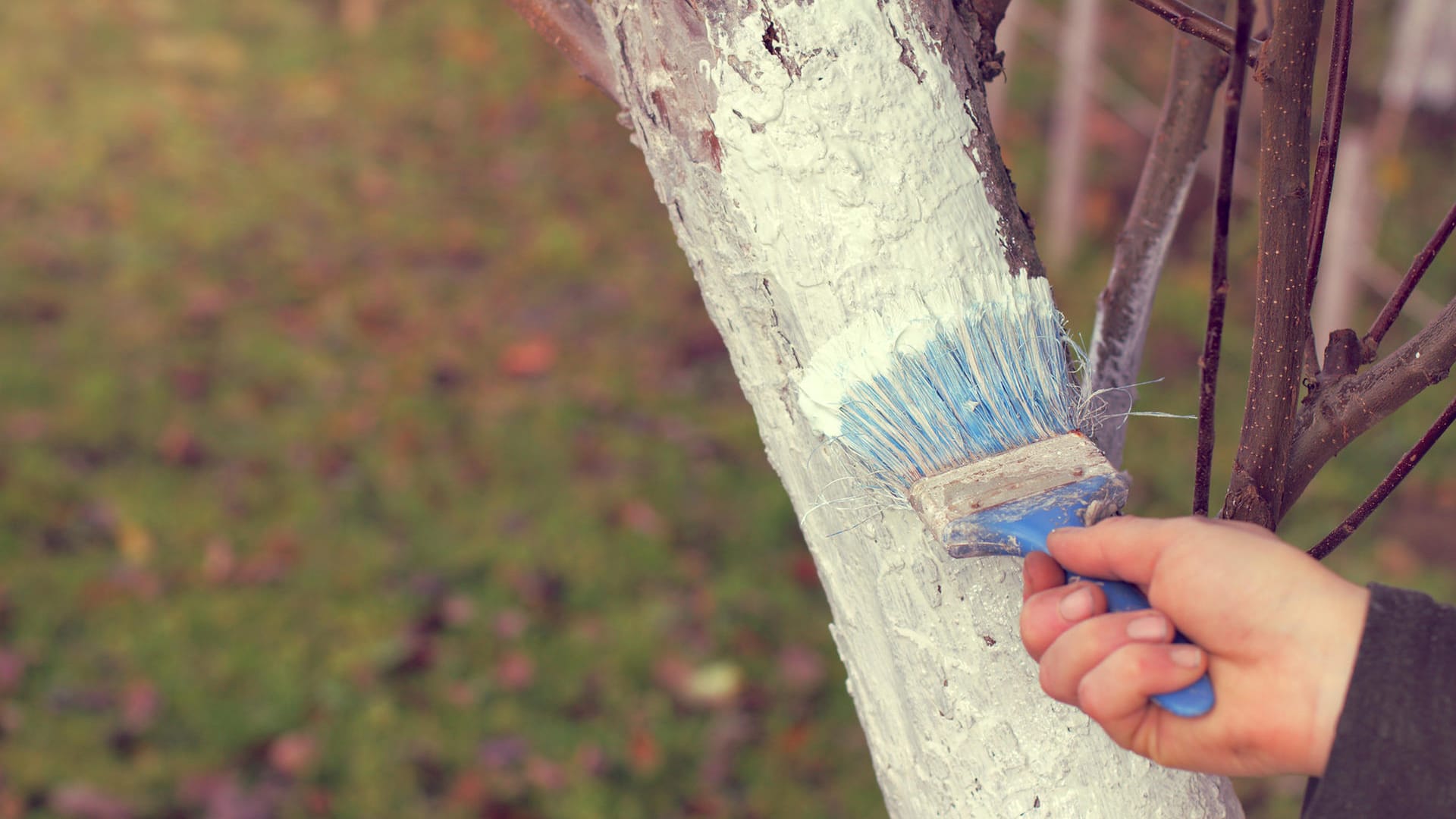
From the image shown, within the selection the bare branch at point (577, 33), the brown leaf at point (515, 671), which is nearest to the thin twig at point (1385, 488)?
the bare branch at point (577, 33)

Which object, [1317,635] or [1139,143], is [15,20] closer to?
[1139,143]

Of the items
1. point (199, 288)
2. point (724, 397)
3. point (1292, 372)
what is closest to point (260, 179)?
point (199, 288)

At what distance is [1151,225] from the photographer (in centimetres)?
120

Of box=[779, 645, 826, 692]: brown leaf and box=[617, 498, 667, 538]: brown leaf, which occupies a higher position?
box=[617, 498, 667, 538]: brown leaf

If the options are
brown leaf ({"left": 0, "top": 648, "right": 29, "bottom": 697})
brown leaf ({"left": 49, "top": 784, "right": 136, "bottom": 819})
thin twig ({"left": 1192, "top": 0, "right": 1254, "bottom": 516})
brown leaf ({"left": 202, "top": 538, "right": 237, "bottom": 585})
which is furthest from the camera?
brown leaf ({"left": 202, "top": 538, "right": 237, "bottom": 585})

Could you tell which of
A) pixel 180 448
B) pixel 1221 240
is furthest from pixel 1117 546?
pixel 180 448

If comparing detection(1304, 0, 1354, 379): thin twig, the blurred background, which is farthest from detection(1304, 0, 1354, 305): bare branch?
the blurred background

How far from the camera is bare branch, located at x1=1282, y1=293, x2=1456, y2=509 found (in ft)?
2.89

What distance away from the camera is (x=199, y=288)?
13.2ft

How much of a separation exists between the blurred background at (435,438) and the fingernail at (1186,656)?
1743 mm

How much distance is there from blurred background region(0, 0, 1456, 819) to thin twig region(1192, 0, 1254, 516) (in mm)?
1664

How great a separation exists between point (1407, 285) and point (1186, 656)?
42 cm

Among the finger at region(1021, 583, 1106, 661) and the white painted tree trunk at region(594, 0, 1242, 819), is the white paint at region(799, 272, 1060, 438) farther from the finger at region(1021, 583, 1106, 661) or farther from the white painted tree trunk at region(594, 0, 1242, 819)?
the finger at region(1021, 583, 1106, 661)

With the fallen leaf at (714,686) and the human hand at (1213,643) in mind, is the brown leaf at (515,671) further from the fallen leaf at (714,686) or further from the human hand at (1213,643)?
the human hand at (1213,643)
